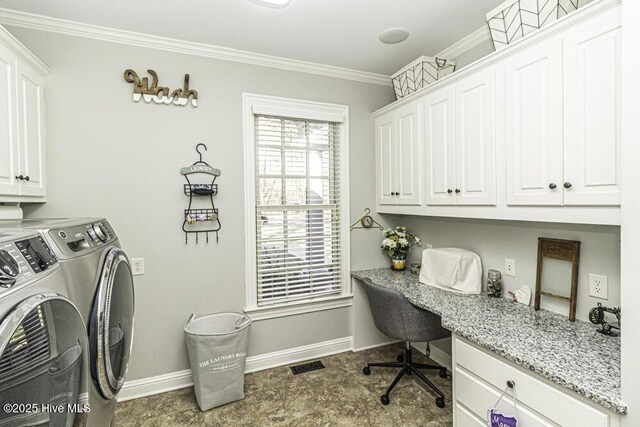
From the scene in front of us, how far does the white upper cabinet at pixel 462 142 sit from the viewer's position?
1932mm

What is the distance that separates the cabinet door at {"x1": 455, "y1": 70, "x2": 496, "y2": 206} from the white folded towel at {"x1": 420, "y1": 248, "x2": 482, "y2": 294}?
0.47 meters

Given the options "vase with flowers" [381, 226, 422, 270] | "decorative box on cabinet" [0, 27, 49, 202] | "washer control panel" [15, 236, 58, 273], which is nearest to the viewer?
"washer control panel" [15, 236, 58, 273]

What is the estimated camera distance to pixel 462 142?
212cm

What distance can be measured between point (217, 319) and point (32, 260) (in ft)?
6.03

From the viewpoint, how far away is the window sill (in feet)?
8.84

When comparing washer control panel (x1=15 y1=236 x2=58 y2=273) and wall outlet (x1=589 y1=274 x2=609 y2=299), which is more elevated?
washer control panel (x1=15 y1=236 x2=58 y2=273)

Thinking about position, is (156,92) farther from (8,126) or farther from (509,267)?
(509,267)

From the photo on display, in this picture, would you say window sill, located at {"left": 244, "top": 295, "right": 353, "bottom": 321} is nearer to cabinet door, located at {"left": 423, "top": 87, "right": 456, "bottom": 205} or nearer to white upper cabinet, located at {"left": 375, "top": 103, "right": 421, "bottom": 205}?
white upper cabinet, located at {"left": 375, "top": 103, "right": 421, "bottom": 205}

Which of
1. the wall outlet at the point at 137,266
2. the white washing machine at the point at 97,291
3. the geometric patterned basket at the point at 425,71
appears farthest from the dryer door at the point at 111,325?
the geometric patterned basket at the point at 425,71

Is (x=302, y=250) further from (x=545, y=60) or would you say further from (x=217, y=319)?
(x=545, y=60)

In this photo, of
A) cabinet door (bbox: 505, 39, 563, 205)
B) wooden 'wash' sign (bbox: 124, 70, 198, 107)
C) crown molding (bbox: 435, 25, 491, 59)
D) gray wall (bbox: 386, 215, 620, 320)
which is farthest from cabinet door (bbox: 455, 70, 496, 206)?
wooden 'wash' sign (bbox: 124, 70, 198, 107)

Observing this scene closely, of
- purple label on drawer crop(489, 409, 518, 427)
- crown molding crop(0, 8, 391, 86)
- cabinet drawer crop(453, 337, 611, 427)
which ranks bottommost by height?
purple label on drawer crop(489, 409, 518, 427)

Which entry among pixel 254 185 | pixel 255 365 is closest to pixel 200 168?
pixel 254 185

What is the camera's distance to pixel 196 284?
252 centimetres
